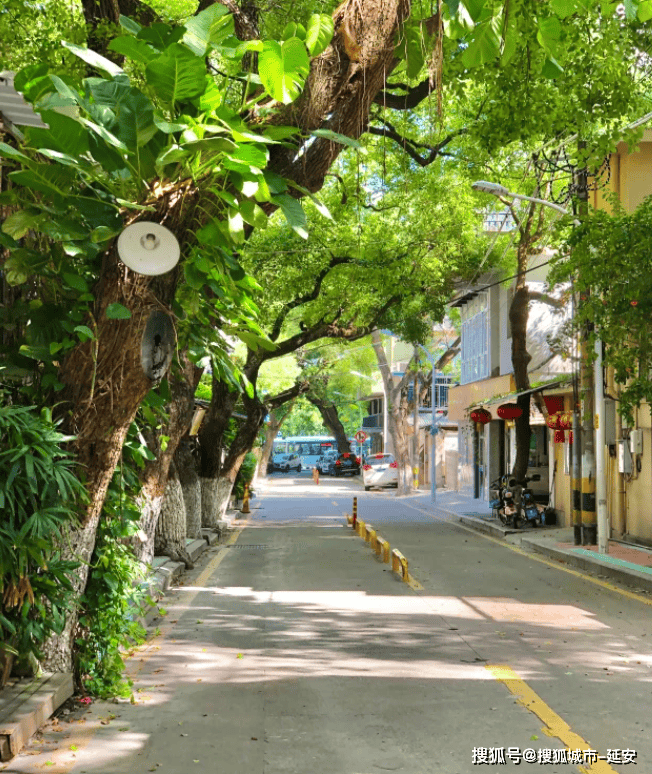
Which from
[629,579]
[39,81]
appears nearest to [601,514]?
[629,579]

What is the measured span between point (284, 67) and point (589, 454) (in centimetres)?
1550

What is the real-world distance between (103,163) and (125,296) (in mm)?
1173

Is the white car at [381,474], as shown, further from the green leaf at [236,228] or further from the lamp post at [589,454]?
the green leaf at [236,228]

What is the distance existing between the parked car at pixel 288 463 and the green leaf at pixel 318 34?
8277 centimetres

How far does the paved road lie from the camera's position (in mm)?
6301

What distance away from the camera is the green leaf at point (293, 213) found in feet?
18.2

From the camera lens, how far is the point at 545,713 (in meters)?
7.26

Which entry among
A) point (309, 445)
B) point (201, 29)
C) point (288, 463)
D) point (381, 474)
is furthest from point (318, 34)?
point (309, 445)

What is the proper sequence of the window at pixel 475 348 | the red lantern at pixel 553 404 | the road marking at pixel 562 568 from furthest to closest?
the window at pixel 475 348, the red lantern at pixel 553 404, the road marking at pixel 562 568

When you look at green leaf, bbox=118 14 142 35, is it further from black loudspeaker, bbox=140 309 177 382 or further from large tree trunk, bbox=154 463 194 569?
A: large tree trunk, bbox=154 463 194 569

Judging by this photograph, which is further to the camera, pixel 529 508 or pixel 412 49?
pixel 529 508

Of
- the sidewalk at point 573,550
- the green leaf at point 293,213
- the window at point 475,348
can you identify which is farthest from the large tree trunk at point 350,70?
the window at point 475,348

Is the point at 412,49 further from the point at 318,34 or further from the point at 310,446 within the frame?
the point at 310,446

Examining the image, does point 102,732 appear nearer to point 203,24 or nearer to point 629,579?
point 203,24
